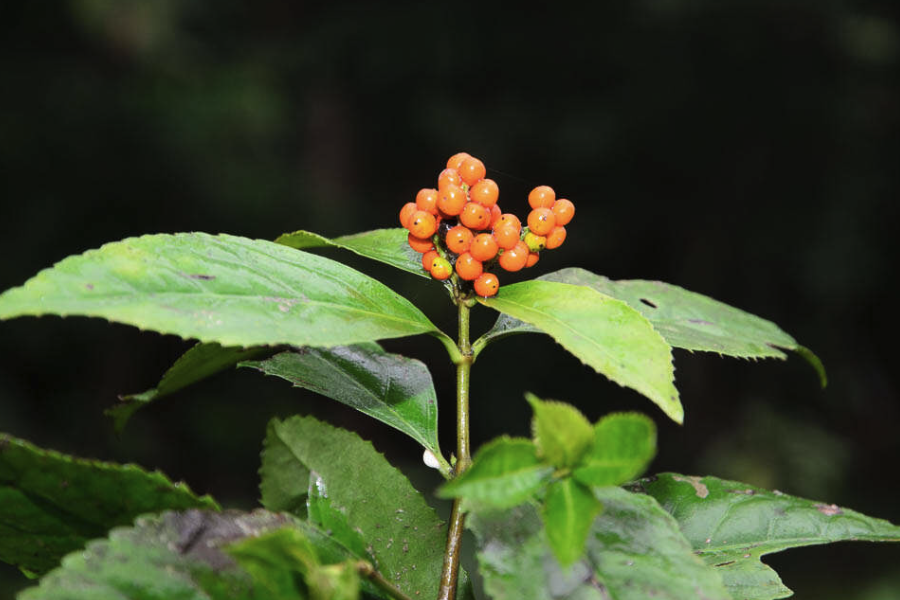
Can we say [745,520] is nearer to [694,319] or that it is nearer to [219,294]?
[694,319]

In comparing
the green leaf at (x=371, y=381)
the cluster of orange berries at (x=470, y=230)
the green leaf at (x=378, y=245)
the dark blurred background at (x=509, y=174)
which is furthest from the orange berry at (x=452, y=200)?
the dark blurred background at (x=509, y=174)

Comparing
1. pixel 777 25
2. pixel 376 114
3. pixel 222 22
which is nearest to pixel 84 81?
pixel 222 22

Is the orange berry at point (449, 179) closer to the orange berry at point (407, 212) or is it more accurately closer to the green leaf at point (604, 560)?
the orange berry at point (407, 212)

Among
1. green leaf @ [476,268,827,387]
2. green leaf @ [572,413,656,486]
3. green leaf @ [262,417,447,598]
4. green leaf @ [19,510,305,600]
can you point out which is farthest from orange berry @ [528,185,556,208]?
green leaf @ [19,510,305,600]

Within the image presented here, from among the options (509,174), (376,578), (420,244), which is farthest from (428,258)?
(509,174)

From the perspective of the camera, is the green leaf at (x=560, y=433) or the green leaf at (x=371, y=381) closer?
the green leaf at (x=560, y=433)
